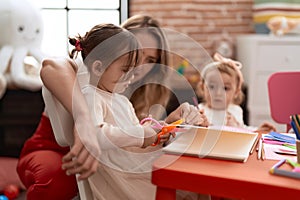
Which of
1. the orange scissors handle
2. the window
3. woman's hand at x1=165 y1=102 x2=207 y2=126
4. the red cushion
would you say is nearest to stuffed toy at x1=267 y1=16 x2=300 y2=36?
the window

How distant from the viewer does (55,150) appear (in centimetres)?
159

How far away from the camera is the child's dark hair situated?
952mm

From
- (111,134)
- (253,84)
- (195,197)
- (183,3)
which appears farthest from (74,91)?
Result: (183,3)

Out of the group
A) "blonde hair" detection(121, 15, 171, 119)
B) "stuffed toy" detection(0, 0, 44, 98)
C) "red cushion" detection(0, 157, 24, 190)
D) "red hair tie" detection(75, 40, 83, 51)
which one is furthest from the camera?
"stuffed toy" detection(0, 0, 44, 98)

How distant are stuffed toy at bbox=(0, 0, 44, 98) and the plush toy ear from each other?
1.35 meters

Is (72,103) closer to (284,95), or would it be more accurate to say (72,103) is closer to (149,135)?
(149,135)

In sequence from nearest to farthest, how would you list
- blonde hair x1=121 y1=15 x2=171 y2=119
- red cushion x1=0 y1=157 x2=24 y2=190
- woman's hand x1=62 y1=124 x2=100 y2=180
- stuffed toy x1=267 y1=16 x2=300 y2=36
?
woman's hand x1=62 y1=124 x2=100 y2=180
blonde hair x1=121 y1=15 x2=171 y2=119
red cushion x1=0 y1=157 x2=24 y2=190
stuffed toy x1=267 y1=16 x2=300 y2=36

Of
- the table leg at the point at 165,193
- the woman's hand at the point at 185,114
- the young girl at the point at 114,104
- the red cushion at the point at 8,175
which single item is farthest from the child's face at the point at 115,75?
the red cushion at the point at 8,175

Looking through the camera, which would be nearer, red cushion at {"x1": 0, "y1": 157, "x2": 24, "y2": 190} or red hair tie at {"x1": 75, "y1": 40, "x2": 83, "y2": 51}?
red hair tie at {"x1": 75, "y1": 40, "x2": 83, "y2": 51}

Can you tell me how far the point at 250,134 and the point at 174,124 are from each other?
0.71ft

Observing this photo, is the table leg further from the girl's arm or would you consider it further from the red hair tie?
the red hair tie

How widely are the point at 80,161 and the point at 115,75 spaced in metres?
0.27

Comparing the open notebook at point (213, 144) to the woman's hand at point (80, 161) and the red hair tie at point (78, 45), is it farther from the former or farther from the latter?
the red hair tie at point (78, 45)

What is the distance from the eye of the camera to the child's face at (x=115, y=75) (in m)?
0.96
